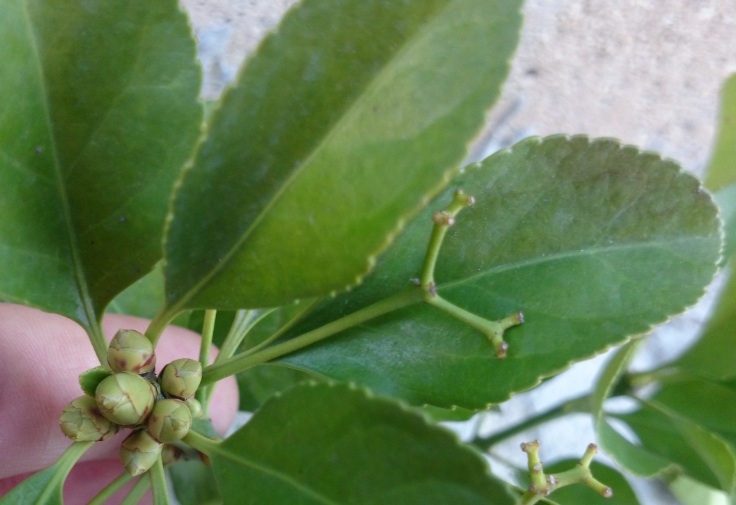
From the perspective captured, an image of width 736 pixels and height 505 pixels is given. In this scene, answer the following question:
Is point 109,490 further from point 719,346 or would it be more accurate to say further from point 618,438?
point 719,346

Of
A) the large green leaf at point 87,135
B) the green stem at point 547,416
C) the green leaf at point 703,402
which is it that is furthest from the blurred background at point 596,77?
the large green leaf at point 87,135

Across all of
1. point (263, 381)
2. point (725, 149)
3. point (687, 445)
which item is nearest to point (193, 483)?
point (263, 381)

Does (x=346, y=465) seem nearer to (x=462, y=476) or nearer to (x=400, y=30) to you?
(x=462, y=476)

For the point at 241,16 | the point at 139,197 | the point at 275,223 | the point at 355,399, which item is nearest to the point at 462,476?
the point at 355,399

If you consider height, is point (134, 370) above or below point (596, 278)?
below

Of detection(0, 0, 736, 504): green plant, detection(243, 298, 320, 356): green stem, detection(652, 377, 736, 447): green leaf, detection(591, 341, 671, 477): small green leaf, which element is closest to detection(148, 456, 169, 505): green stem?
detection(0, 0, 736, 504): green plant

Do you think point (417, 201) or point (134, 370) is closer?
point (417, 201)

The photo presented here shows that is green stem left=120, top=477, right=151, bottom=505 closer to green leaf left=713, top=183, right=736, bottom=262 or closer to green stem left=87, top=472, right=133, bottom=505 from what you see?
green stem left=87, top=472, right=133, bottom=505
